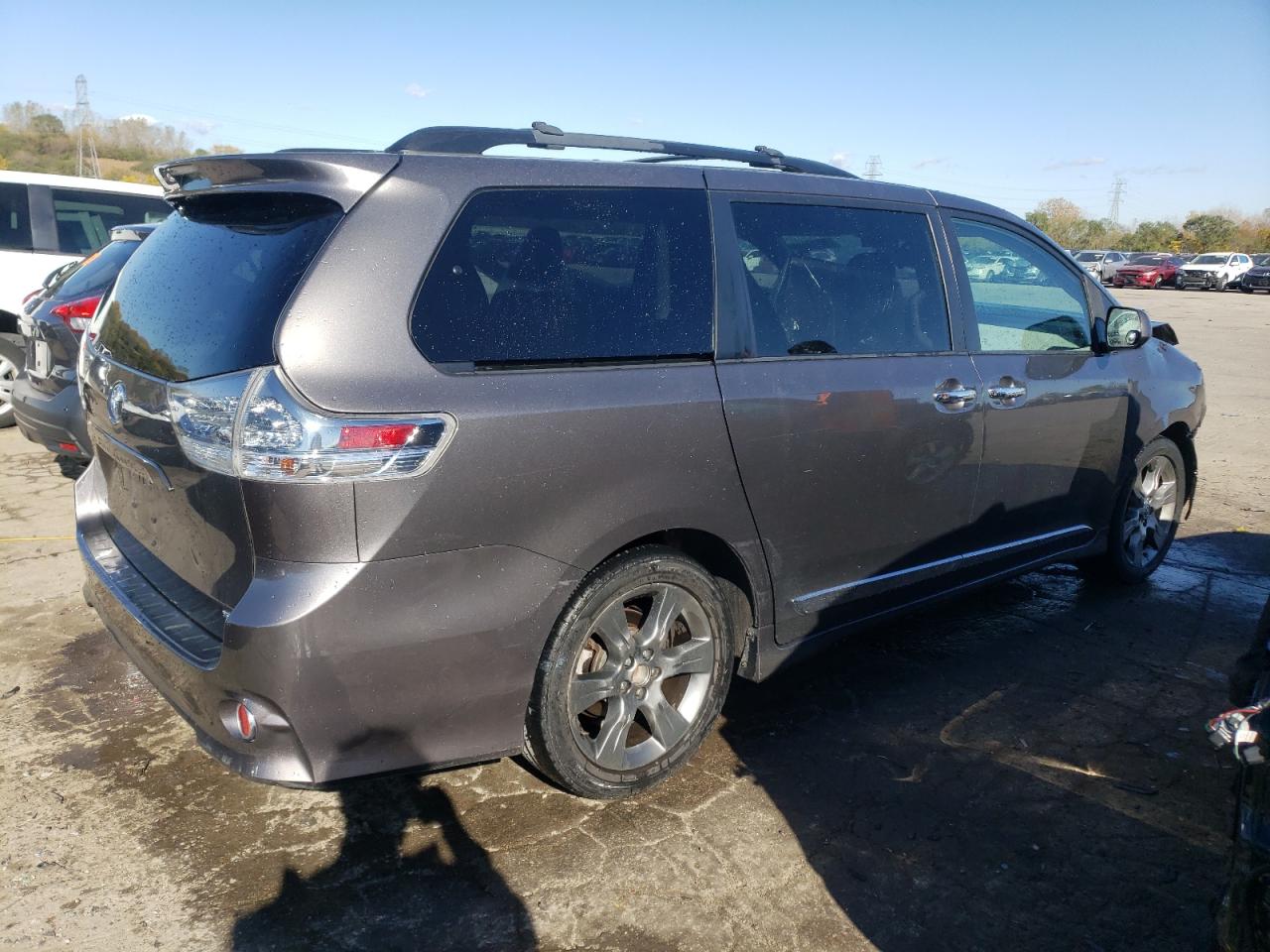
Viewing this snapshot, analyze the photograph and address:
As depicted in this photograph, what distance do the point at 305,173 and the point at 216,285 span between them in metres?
0.39

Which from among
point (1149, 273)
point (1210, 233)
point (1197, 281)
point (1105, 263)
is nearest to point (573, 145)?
point (1197, 281)

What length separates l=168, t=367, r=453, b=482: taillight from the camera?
2271mm

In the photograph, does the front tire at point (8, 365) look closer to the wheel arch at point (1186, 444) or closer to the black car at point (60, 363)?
the black car at point (60, 363)

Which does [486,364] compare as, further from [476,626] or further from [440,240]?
[476,626]

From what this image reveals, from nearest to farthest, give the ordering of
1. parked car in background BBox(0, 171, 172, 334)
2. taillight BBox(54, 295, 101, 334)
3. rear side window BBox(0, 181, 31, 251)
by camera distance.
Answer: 1. taillight BBox(54, 295, 101, 334)
2. parked car in background BBox(0, 171, 172, 334)
3. rear side window BBox(0, 181, 31, 251)

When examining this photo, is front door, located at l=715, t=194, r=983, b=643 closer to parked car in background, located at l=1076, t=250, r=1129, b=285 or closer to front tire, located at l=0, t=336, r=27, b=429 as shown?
front tire, located at l=0, t=336, r=27, b=429

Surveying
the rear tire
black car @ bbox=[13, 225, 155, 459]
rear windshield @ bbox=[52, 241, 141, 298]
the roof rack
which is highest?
the roof rack

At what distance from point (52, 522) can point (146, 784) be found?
327cm

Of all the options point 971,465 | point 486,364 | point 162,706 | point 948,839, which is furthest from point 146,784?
point 971,465

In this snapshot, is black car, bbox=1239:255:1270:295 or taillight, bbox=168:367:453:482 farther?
black car, bbox=1239:255:1270:295

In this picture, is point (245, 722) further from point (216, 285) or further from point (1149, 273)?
point (1149, 273)

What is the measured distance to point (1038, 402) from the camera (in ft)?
13.5

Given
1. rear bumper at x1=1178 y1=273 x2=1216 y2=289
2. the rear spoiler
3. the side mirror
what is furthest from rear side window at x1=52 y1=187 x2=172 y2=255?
rear bumper at x1=1178 y1=273 x2=1216 y2=289

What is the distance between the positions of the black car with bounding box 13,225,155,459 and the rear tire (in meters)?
5.42
